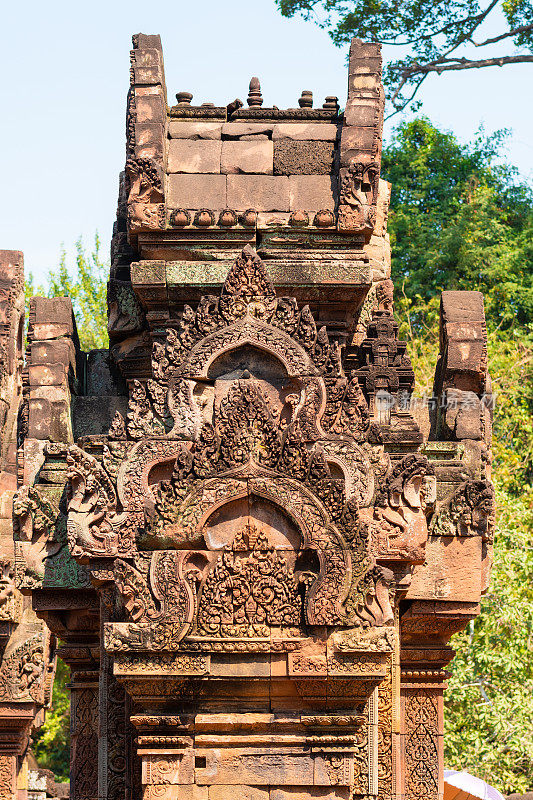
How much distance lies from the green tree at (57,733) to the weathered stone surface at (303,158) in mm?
13872

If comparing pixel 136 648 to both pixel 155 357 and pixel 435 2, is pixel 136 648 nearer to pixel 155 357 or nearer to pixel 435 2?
pixel 155 357

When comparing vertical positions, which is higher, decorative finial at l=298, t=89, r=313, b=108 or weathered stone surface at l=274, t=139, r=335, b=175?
decorative finial at l=298, t=89, r=313, b=108

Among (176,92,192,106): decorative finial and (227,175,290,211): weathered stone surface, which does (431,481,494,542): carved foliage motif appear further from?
(176,92,192,106): decorative finial

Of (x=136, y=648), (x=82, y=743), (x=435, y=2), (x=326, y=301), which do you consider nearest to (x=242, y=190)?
(x=326, y=301)

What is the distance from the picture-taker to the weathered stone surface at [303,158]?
823 centimetres

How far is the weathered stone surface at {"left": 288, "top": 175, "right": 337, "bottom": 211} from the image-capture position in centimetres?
809

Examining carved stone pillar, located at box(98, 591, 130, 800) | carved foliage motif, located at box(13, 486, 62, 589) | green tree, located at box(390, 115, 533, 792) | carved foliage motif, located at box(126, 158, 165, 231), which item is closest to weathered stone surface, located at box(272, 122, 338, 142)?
carved foliage motif, located at box(126, 158, 165, 231)

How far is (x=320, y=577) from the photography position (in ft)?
21.8

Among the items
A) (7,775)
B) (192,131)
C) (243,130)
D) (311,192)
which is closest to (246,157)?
(243,130)

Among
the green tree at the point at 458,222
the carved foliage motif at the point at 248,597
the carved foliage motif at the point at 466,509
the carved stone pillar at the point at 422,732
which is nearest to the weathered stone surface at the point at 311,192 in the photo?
the carved foliage motif at the point at 466,509

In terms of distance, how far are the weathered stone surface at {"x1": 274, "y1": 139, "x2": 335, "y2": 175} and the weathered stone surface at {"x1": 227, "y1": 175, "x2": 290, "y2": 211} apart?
0.29 feet

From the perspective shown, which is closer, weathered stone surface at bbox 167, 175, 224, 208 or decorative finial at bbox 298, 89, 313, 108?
weathered stone surface at bbox 167, 175, 224, 208

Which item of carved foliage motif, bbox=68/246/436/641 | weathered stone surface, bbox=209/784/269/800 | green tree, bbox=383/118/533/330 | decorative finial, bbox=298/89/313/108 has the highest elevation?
green tree, bbox=383/118/533/330

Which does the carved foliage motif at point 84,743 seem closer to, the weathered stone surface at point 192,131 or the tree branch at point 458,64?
the weathered stone surface at point 192,131
